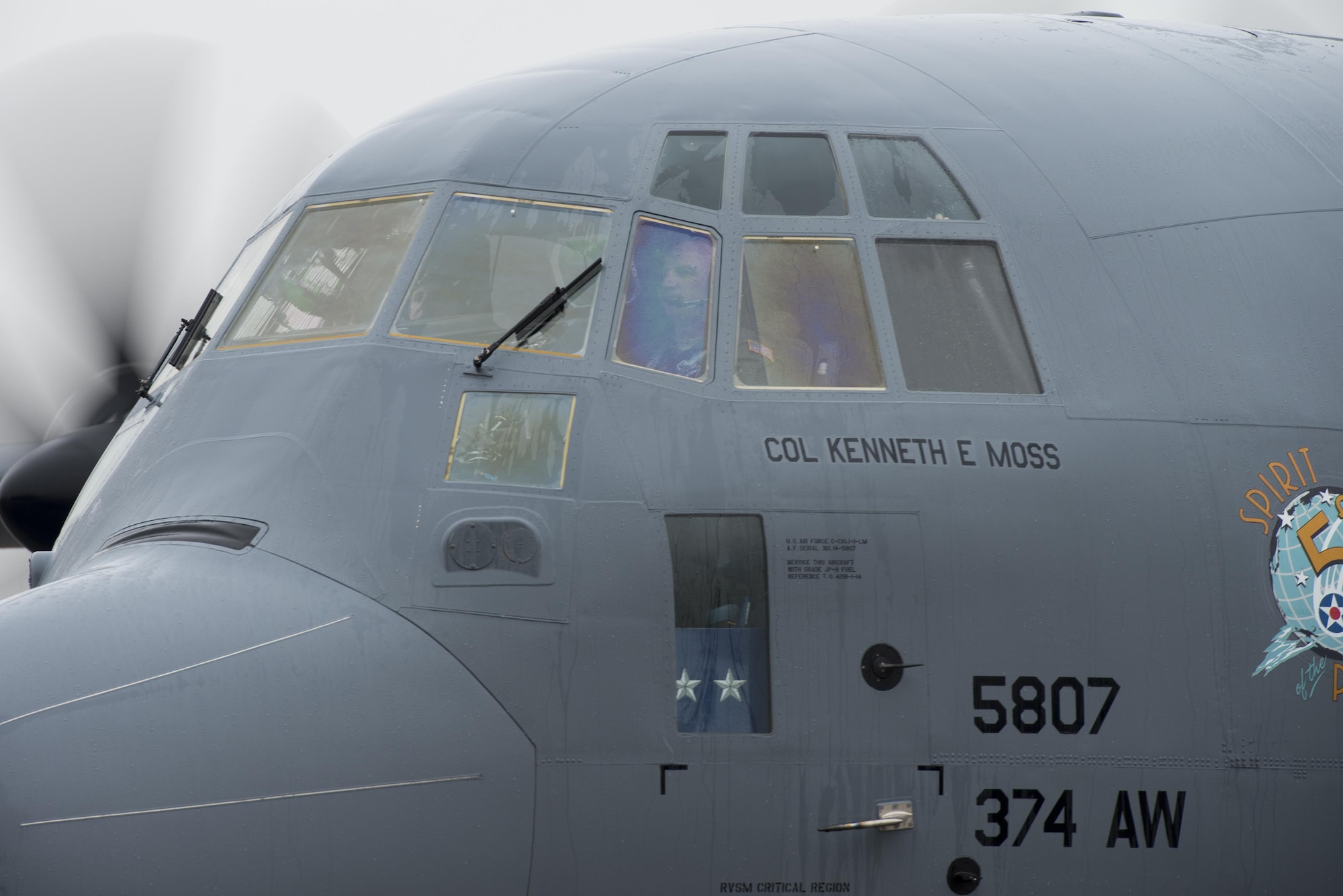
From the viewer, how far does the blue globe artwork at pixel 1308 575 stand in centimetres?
578

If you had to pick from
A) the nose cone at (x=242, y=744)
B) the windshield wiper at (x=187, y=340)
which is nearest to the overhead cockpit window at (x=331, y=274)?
the windshield wiper at (x=187, y=340)

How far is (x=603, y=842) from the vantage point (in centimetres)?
521

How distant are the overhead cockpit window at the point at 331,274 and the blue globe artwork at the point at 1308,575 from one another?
413cm

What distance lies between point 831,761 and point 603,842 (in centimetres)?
97

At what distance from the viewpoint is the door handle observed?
209 inches

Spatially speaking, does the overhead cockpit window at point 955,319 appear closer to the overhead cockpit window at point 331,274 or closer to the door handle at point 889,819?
the door handle at point 889,819

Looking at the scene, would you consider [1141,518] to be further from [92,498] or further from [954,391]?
[92,498]

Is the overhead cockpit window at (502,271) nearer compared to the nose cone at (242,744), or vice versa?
the nose cone at (242,744)

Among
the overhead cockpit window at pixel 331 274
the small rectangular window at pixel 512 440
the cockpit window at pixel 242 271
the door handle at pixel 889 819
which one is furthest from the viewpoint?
the cockpit window at pixel 242 271

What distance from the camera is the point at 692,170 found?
618 centimetres

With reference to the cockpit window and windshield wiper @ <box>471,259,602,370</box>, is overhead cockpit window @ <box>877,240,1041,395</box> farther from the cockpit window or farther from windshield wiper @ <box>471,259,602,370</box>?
the cockpit window

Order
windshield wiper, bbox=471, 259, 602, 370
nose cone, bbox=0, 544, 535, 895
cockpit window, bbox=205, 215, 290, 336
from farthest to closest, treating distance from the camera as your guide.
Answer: cockpit window, bbox=205, 215, 290, 336 < windshield wiper, bbox=471, 259, 602, 370 < nose cone, bbox=0, 544, 535, 895

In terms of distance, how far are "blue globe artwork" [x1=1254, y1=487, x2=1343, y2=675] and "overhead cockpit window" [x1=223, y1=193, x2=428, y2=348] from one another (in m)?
4.13

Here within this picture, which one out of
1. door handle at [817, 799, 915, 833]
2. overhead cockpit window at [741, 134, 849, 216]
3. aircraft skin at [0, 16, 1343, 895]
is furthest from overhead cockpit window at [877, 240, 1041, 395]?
door handle at [817, 799, 915, 833]
